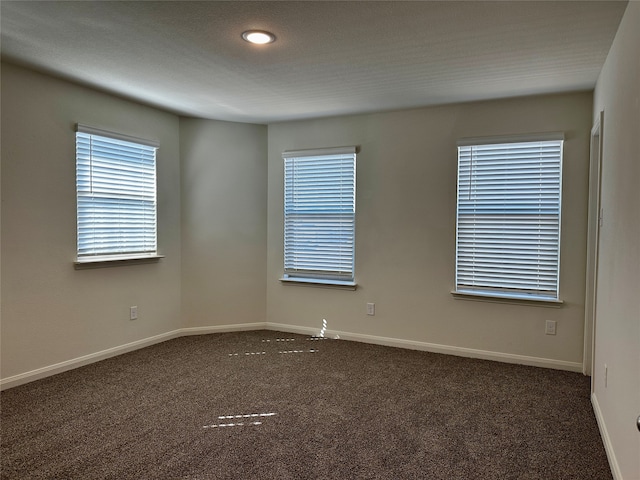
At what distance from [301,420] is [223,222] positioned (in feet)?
8.92

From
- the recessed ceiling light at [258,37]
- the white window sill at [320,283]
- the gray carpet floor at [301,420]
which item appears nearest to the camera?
the gray carpet floor at [301,420]

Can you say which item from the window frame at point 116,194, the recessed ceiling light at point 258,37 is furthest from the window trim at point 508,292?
the window frame at point 116,194

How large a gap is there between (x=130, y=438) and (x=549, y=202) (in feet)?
11.9

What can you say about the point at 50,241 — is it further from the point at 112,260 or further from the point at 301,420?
the point at 301,420

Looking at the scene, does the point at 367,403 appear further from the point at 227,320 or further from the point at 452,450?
the point at 227,320

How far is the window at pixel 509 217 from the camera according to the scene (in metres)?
3.71

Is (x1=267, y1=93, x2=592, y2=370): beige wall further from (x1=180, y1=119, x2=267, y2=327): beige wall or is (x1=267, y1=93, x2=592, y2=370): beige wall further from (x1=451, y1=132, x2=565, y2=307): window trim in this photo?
(x1=180, y1=119, x2=267, y2=327): beige wall

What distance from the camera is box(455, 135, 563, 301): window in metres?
3.71

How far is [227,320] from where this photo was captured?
16.2ft

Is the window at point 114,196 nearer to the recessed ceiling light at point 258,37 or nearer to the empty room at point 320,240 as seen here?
the empty room at point 320,240

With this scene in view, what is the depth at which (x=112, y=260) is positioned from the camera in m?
3.90

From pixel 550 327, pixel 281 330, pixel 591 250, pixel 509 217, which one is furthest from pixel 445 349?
pixel 281 330

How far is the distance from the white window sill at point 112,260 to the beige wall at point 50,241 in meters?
0.05

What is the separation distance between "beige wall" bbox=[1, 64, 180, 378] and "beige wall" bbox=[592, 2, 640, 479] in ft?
12.7
